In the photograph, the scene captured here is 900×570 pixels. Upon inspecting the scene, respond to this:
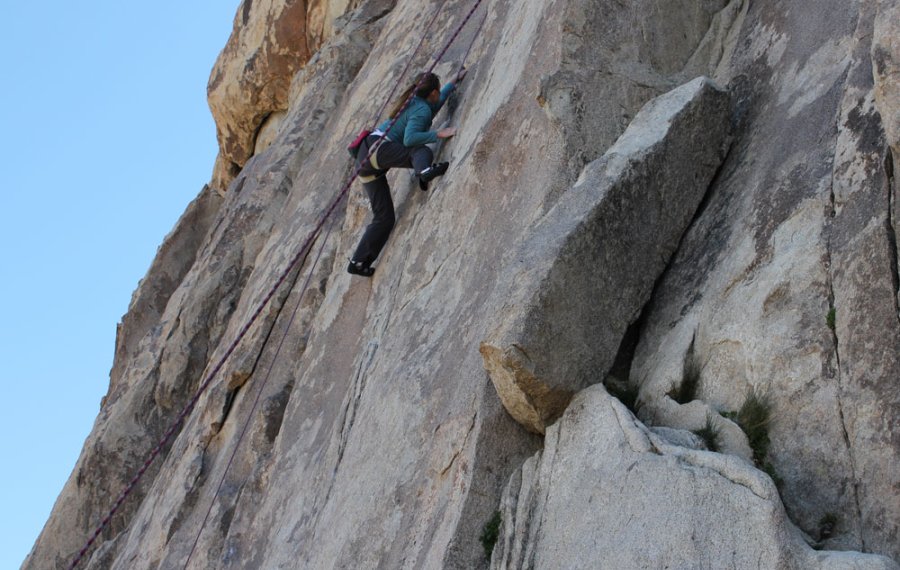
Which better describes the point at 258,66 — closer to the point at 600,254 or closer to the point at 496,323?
the point at 600,254

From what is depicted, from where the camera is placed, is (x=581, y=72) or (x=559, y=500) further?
(x=581, y=72)

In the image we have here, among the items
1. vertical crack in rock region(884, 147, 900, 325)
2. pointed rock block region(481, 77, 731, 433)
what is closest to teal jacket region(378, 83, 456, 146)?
pointed rock block region(481, 77, 731, 433)

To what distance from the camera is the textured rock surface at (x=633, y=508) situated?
534cm

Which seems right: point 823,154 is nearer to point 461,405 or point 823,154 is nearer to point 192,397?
point 461,405

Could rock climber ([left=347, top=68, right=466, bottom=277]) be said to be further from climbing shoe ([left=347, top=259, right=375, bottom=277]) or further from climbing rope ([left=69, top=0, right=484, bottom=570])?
climbing rope ([left=69, top=0, right=484, bottom=570])

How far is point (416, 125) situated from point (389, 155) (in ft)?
1.19

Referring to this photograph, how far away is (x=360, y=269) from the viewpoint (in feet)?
35.7

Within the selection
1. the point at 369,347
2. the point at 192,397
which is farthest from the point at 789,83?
the point at 192,397

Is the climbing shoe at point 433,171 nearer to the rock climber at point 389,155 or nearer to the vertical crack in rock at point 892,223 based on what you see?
the rock climber at point 389,155

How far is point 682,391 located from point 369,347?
11.5 ft

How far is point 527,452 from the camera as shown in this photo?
7.09 metres

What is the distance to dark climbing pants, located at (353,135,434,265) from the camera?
35.8 feet

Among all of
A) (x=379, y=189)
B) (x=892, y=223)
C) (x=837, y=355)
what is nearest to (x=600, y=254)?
(x=837, y=355)

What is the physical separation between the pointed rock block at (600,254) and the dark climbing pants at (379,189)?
3339 millimetres
